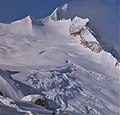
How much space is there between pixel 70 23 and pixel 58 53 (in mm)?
14237

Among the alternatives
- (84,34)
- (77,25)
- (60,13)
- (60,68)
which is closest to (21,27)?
(77,25)

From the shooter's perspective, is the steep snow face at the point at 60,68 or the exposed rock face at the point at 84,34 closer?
the steep snow face at the point at 60,68

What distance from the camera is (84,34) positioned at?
60438 mm

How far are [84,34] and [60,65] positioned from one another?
57.4 feet

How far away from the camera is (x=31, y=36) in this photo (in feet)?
184

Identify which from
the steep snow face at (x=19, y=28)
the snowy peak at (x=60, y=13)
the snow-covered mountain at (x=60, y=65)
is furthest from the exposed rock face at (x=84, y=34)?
the steep snow face at (x=19, y=28)

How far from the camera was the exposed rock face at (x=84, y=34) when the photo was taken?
183 feet

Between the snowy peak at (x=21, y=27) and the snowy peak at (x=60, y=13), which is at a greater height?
the snowy peak at (x=60, y=13)

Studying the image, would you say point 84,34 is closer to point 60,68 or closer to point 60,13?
point 60,13

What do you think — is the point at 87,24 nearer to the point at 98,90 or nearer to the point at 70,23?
the point at 70,23

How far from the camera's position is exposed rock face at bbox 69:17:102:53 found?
5581 cm

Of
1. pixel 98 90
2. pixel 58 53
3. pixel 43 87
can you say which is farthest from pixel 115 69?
pixel 43 87

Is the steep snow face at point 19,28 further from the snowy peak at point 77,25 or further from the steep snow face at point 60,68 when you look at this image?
the snowy peak at point 77,25

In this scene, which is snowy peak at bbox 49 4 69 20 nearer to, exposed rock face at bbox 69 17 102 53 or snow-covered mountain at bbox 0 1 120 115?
snow-covered mountain at bbox 0 1 120 115
